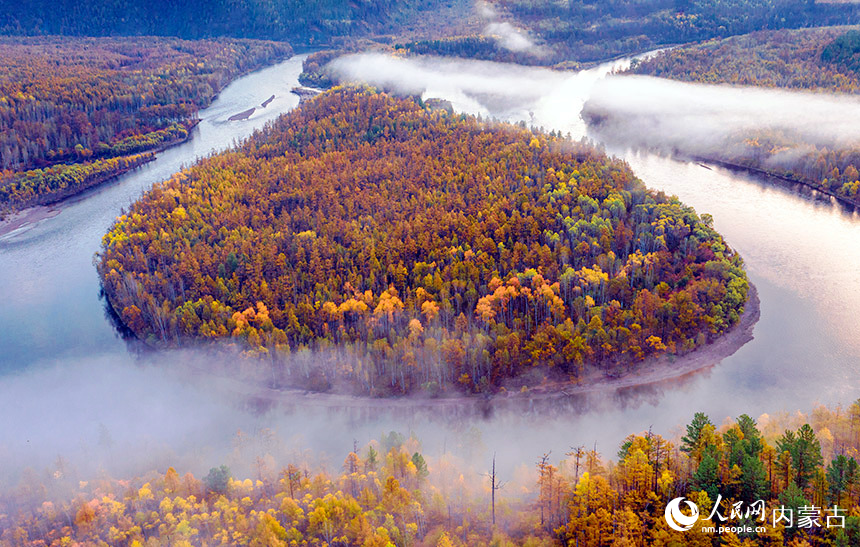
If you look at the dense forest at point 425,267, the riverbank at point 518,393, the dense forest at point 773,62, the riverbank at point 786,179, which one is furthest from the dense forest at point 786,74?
the riverbank at point 518,393

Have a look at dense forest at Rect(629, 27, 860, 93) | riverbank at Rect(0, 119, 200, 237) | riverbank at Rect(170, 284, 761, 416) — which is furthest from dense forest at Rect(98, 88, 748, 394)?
dense forest at Rect(629, 27, 860, 93)

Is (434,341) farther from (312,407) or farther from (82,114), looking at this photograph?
(82,114)

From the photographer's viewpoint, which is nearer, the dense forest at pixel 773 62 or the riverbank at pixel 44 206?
the riverbank at pixel 44 206

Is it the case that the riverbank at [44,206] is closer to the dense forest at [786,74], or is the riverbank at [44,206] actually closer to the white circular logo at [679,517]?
the white circular logo at [679,517]

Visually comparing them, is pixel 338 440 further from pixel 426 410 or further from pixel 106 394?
pixel 106 394

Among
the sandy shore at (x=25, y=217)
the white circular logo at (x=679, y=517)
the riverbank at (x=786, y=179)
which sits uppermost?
the sandy shore at (x=25, y=217)

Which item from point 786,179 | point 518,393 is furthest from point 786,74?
point 518,393
